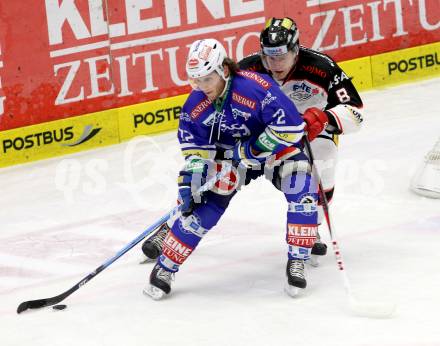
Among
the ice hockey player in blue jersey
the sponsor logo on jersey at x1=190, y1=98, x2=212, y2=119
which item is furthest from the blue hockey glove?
the sponsor logo on jersey at x1=190, y1=98, x2=212, y2=119

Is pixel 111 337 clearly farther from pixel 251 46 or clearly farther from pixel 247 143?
pixel 251 46

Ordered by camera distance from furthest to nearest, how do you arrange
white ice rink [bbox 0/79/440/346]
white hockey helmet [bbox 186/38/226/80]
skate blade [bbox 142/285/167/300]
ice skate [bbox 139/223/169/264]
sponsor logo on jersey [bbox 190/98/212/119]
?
ice skate [bbox 139/223/169/264], skate blade [bbox 142/285/167/300], sponsor logo on jersey [bbox 190/98/212/119], white hockey helmet [bbox 186/38/226/80], white ice rink [bbox 0/79/440/346]

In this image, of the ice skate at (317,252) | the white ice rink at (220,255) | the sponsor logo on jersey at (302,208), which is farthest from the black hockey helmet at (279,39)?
the white ice rink at (220,255)

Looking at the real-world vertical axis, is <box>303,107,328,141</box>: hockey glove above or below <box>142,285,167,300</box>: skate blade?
above

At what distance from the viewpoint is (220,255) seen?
668 centimetres

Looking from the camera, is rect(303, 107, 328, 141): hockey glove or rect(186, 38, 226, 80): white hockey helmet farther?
rect(303, 107, 328, 141): hockey glove

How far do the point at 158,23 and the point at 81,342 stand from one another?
16.7ft

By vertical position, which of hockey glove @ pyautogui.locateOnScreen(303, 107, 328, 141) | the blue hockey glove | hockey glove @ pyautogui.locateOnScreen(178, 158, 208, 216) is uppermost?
hockey glove @ pyautogui.locateOnScreen(303, 107, 328, 141)

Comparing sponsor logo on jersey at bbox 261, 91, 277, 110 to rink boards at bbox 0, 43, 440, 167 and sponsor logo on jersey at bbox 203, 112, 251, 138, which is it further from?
rink boards at bbox 0, 43, 440, 167

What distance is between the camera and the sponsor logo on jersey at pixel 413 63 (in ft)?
36.3

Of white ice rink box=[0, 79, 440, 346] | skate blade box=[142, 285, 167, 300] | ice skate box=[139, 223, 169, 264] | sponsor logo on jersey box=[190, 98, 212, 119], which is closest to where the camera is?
white ice rink box=[0, 79, 440, 346]

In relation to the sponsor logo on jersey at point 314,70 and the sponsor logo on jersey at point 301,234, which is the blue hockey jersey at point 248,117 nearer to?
the sponsor logo on jersey at point 301,234

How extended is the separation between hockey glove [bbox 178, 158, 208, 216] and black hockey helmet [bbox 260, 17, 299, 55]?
69 cm

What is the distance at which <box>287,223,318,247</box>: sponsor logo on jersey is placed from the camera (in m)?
5.68
